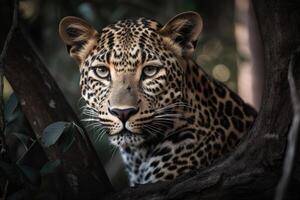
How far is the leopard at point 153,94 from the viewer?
19.4 ft

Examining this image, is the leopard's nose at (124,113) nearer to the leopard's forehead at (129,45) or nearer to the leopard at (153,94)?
the leopard at (153,94)

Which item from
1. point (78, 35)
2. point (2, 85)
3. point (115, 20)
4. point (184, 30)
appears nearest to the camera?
point (2, 85)

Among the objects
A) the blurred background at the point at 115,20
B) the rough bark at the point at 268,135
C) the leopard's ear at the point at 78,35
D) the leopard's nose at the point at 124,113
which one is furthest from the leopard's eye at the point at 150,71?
the blurred background at the point at 115,20

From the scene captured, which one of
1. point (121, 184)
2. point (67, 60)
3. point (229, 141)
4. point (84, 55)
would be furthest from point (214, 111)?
point (67, 60)

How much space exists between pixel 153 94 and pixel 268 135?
1489mm

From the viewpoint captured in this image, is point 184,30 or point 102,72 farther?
point 184,30

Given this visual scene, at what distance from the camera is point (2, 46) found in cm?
601

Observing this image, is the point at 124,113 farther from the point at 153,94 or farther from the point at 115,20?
the point at 115,20

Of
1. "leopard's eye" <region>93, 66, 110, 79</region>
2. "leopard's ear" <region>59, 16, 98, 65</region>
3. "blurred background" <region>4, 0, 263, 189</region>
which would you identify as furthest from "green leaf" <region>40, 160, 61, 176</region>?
"blurred background" <region>4, 0, 263, 189</region>

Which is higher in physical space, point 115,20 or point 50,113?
point 115,20

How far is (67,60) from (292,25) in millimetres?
8555

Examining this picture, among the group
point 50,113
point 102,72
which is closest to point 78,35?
point 102,72

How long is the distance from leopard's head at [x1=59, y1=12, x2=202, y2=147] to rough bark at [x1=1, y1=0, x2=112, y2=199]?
30 cm

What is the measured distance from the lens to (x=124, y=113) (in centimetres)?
565
